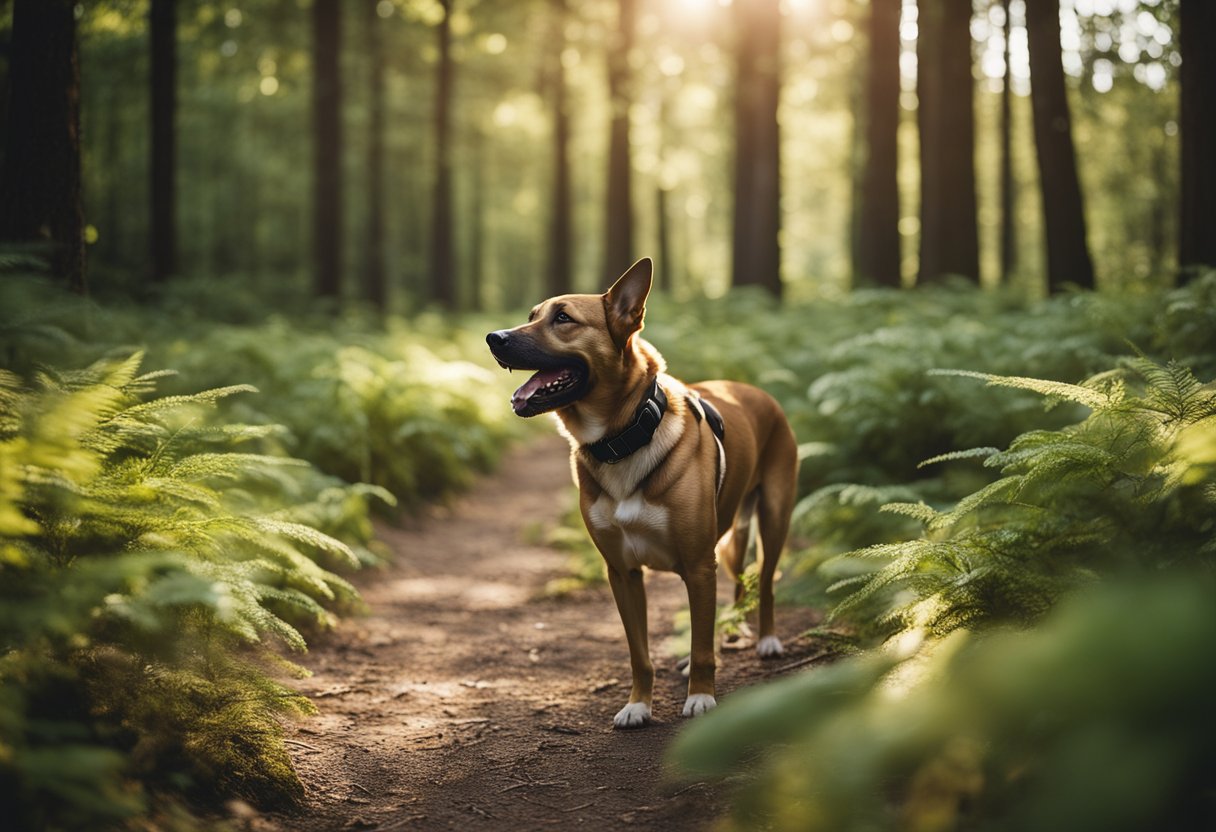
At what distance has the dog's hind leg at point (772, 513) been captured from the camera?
16.8 feet

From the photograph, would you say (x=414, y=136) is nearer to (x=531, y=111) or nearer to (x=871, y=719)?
(x=531, y=111)

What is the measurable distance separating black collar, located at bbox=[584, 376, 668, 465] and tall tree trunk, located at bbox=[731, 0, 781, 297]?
592 inches

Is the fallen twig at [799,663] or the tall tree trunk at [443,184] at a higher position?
the tall tree trunk at [443,184]

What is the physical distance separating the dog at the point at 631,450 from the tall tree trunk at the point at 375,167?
1785 cm

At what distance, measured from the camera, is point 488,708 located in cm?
472

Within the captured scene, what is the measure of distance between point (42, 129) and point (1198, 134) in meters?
9.27

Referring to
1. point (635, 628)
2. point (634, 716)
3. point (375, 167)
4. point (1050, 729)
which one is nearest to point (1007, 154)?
point (375, 167)

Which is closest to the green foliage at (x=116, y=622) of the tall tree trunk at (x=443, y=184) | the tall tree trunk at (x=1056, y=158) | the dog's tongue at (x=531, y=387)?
the dog's tongue at (x=531, y=387)

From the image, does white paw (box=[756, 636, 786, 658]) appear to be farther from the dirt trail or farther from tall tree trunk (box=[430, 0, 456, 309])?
tall tree trunk (box=[430, 0, 456, 309])

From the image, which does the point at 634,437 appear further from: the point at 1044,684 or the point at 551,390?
the point at 1044,684

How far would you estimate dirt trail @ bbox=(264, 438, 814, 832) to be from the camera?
3477mm

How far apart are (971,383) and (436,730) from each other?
4680 millimetres

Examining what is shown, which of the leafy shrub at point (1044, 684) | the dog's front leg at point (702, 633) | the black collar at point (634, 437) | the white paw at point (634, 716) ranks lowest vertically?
the white paw at point (634, 716)

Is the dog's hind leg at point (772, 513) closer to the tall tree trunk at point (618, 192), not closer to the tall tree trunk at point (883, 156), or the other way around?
the tall tree trunk at point (883, 156)
